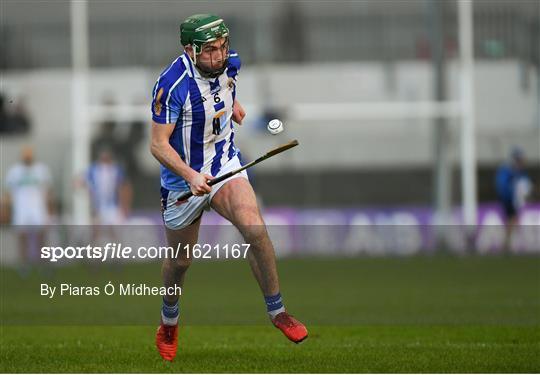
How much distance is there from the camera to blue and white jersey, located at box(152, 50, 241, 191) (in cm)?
852

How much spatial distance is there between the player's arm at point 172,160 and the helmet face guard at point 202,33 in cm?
47

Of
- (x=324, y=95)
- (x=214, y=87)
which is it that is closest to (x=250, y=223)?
(x=214, y=87)

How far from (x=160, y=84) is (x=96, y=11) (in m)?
17.5

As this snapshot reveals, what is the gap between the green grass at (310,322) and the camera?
29.3ft

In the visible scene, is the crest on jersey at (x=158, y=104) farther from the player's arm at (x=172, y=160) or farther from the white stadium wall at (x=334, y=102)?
the white stadium wall at (x=334, y=102)

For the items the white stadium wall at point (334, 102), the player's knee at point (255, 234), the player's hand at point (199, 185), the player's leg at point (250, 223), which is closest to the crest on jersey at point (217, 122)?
the player's leg at point (250, 223)

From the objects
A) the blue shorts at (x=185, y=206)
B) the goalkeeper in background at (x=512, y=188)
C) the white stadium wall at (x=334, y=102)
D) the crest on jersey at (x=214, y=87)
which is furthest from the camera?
the white stadium wall at (x=334, y=102)

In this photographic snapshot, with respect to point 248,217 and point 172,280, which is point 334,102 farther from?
point 248,217

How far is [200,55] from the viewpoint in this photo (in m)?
8.45

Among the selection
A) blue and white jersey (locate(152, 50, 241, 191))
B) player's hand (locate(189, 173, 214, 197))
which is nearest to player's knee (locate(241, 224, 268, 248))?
player's hand (locate(189, 173, 214, 197))

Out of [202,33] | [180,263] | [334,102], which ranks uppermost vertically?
[202,33]

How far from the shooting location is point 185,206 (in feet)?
28.9

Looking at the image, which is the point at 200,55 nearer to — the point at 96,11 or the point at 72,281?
the point at 72,281

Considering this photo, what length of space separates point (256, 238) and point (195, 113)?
0.91 m
